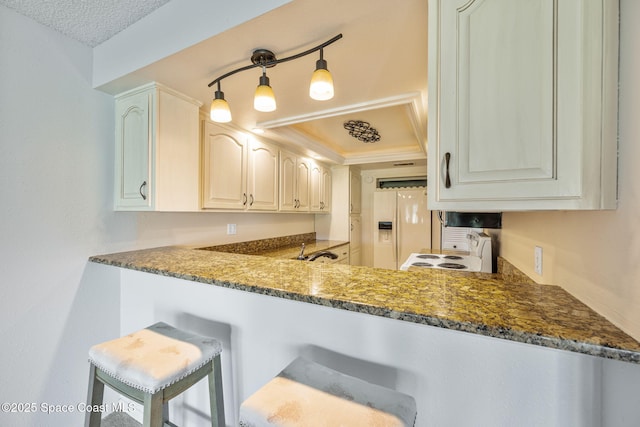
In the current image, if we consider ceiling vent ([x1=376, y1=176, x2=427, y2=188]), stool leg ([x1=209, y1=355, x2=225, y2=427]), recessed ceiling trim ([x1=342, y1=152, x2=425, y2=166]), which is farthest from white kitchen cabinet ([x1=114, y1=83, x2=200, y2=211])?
ceiling vent ([x1=376, y1=176, x2=427, y2=188])

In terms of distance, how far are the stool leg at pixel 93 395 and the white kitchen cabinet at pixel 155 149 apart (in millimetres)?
858

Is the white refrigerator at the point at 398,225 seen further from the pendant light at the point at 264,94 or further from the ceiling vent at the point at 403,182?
the pendant light at the point at 264,94

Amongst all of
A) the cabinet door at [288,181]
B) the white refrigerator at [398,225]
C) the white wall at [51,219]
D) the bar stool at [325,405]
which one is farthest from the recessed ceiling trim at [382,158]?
the bar stool at [325,405]

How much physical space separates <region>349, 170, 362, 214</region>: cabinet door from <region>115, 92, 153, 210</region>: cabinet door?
3.00 m

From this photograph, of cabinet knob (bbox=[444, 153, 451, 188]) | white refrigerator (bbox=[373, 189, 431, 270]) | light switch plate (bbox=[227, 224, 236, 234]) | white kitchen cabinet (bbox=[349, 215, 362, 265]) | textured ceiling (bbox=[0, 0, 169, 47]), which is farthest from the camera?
white kitchen cabinet (bbox=[349, 215, 362, 265])

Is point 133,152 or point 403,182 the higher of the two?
point 403,182

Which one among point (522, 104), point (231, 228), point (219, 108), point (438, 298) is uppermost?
point (219, 108)

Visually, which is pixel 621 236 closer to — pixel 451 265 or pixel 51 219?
pixel 451 265

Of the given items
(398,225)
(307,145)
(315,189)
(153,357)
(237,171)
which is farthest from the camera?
(398,225)

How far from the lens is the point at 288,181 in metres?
3.12

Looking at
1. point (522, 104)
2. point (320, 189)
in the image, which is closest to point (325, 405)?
point (522, 104)

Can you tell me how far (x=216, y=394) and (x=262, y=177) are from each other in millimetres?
1958

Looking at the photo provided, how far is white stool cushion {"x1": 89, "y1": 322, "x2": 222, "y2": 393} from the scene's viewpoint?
3.00ft

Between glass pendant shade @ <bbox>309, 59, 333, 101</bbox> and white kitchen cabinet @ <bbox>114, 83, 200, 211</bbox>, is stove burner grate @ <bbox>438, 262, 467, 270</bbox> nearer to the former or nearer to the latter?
glass pendant shade @ <bbox>309, 59, 333, 101</bbox>
